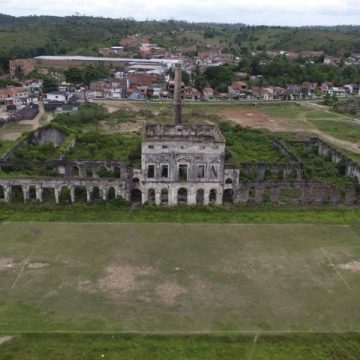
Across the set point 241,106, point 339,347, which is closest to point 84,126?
point 241,106

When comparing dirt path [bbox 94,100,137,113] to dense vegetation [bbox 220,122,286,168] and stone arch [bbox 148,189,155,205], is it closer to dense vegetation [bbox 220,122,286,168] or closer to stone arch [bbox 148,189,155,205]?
dense vegetation [bbox 220,122,286,168]

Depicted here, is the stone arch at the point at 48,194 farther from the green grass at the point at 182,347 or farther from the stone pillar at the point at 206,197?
the green grass at the point at 182,347

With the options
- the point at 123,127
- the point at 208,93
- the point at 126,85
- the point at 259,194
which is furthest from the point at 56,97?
the point at 259,194

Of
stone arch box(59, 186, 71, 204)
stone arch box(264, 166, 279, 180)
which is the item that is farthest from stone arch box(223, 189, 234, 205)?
stone arch box(59, 186, 71, 204)

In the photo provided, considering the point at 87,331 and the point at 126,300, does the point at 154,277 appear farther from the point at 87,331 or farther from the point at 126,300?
the point at 87,331

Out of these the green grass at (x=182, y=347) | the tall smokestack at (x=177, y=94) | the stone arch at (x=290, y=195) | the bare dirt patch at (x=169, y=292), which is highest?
the tall smokestack at (x=177, y=94)

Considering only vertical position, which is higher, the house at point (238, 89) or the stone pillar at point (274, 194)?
the stone pillar at point (274, 194)

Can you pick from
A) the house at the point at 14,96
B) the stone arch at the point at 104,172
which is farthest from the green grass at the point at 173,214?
the house at the point at 14,96
